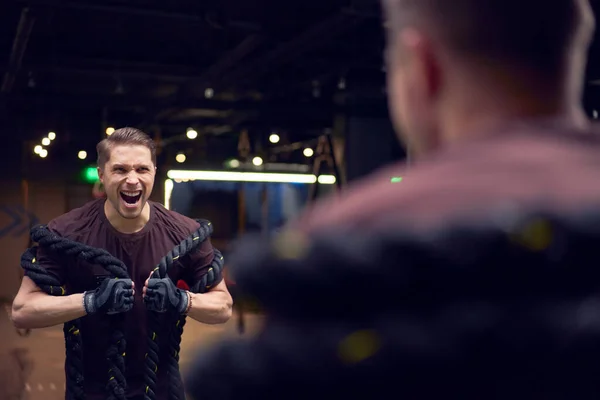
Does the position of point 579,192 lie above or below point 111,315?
above

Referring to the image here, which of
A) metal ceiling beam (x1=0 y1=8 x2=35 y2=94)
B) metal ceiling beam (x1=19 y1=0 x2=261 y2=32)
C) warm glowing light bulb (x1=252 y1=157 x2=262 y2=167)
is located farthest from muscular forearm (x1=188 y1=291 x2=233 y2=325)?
warm glowing light bulb (x1=252 y1=157 x2=262 y2=167)

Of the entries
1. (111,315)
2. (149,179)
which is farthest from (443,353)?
(149,179)

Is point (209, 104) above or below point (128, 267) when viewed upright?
above

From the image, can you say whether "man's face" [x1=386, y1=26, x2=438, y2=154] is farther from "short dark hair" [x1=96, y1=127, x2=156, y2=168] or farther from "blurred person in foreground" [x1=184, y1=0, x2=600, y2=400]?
"short dark hair" [x1=96, y1=127, x2=156, y2=168]

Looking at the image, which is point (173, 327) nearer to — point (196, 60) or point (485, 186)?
point (485, 186)

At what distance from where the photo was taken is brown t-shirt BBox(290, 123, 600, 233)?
2.07 feet

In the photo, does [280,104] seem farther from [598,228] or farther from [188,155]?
[598,228]

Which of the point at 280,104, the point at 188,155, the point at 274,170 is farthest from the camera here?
the point at 188,155

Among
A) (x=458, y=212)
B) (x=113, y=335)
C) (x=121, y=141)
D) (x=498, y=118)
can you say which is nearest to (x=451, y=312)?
(x=458, y=212)

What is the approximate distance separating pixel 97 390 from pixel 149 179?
670 millimetres

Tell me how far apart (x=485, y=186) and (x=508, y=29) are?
0.16m

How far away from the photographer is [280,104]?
10.8 meters

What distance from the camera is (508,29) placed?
0.68 metres

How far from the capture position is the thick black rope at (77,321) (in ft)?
6.53
